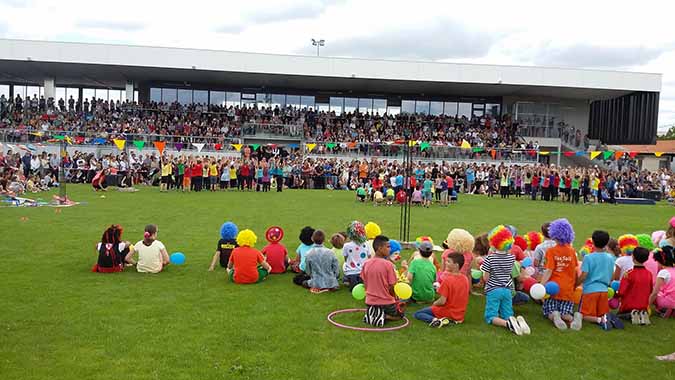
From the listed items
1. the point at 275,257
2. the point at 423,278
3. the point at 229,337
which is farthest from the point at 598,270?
the point at 275,257

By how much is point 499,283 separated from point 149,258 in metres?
5.10

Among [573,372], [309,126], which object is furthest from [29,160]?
[573,372]

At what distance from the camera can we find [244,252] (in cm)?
786

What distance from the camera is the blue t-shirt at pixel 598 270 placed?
632 cm

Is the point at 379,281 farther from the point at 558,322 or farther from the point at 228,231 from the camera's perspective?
the point at 228,231

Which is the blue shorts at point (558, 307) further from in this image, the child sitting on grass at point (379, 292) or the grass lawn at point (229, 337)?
the child sitting on grass at point (379, 292)

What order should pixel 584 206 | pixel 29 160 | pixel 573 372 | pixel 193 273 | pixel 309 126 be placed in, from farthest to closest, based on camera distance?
1. pixel 309 126
2. pixel 29 160
3. pixel 584 206
4. pixel 193 273
5. pixel 573 372

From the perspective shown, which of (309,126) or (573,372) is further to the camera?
(309,126)

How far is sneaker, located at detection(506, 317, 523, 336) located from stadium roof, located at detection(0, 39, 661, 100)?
3045 cm

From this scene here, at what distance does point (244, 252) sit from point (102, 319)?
7.39ft

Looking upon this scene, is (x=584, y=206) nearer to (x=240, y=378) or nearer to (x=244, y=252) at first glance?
(x=244, y=252)

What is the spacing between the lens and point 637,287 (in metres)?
6.55

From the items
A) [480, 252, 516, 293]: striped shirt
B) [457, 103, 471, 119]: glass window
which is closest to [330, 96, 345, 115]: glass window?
[457, 103, 471, 119]: glass window

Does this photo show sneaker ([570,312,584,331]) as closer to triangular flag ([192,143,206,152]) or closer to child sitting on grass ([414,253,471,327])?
child sitting on grass ([414,253,471,327])
